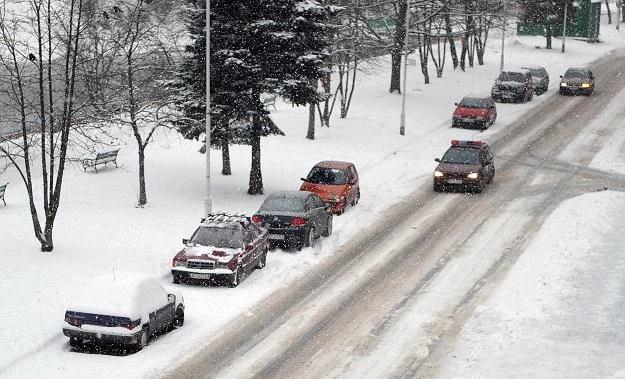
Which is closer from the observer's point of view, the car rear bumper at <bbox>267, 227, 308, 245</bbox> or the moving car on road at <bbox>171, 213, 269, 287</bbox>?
the moving car on road at <bbox>171, 213, 269, 287</bbox>

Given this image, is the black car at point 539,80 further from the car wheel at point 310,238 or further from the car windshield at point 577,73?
the car wheel at point 310,238

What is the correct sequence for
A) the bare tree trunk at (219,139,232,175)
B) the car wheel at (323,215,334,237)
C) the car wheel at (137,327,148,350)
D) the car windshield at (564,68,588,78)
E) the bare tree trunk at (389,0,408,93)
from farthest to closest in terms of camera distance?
1. the car windshield at (564,68,588,78)
2. the bare tree trunk at (389,0,408,93)
3. the bare tree trunk at (219,139,232,175)
4. the car wheel at (323,215,334,237)
5. the car wheel at (137,327,148,350)

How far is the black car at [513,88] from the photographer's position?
5603 centimetres

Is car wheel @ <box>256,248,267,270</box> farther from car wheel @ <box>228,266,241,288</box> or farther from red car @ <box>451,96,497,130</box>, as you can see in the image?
red car @ <box>451,96,497,130</box>

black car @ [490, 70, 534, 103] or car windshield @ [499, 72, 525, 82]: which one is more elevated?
car windshield @ [499, 72, 525, 82]

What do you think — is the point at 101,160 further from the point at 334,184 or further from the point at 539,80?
the point at 539,80

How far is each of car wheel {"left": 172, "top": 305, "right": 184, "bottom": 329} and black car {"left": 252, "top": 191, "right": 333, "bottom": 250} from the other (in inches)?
269

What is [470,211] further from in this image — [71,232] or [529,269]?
[71,232]

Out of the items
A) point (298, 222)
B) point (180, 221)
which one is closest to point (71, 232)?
point (180, 221)

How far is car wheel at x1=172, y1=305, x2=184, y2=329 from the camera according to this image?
2072 cm

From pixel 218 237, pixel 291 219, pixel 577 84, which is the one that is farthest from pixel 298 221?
pixel 577 84

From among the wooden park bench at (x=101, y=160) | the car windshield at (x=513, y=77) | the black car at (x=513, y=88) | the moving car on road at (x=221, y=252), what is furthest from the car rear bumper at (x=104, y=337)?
the car windshield at (x=513, y=77)

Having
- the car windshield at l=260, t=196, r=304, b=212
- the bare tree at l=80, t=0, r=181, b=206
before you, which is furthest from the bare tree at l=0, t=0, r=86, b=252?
the car windshield at l=260, t=196, r=304, b=212

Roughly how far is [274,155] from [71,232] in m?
14.5
